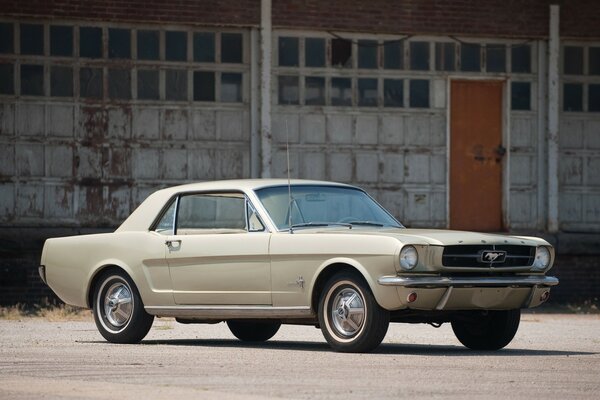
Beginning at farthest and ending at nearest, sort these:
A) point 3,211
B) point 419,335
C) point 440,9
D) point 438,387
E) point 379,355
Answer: point 440,9, point 3,211, point 419,335, point 379,355, point 438,387

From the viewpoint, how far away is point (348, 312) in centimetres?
1139

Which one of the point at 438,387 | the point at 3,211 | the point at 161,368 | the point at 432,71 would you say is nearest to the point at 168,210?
the point at 161,368

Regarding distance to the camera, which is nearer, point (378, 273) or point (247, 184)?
Answer: point (378, 273)

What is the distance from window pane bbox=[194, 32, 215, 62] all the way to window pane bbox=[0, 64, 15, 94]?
2.48m

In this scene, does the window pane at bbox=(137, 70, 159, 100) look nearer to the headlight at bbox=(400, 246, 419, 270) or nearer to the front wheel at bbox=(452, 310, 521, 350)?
the front wheel at bbox=(452, 310, 521, 350)

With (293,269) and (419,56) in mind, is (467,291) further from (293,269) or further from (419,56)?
(419,56)

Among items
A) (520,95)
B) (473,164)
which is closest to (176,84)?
(473,164)

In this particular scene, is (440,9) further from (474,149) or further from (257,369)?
(257,369)

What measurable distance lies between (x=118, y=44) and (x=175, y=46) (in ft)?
2.57

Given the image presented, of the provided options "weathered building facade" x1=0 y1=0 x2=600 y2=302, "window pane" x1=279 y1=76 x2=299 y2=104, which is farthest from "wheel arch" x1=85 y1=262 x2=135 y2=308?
"window pane" x1=279 y1=76 x2=299 y2=104

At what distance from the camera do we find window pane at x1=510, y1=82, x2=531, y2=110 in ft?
70.5

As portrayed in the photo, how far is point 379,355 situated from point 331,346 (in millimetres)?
539

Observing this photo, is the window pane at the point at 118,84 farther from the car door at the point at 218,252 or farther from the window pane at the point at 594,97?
the car door at the point at 218,252

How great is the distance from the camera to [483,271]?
38.0ft
